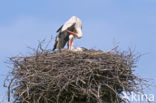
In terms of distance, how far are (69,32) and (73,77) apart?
2967 millimetres

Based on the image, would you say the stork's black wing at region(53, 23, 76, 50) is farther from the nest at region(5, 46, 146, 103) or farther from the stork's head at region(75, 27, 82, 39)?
the nest at region(5, 46, 146, 103)

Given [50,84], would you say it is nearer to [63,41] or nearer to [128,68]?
[128,68]

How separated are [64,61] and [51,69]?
0.34 m

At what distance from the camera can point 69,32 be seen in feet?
32.9

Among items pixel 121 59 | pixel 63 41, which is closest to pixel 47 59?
pixel 121 59

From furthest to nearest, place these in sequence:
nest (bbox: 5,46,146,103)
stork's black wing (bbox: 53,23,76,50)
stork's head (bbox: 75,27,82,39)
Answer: stork's black wing (bbox: 53,23,76,50)
stork's head (bbox: 75,27,82,39)
nest (bbox: 5,46,146,103)

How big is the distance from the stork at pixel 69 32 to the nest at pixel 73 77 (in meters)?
1.99

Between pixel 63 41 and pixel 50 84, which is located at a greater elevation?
pixel 63 41

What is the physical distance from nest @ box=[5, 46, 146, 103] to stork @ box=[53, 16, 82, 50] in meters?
1.99

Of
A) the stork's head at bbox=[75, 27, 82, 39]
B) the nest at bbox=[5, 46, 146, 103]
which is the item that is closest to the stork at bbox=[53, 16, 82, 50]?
the stork's head at bbox=[75, 27, 82, 39]

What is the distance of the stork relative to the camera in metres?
9.98

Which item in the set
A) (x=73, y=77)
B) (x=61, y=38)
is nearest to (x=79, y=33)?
(x=61, y=38)

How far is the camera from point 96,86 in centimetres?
739

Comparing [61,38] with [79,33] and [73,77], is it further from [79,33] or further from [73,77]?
[73,77]
